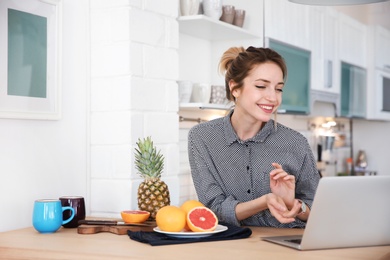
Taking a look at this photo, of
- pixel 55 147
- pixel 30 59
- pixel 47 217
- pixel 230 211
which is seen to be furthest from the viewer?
pixel 55 147

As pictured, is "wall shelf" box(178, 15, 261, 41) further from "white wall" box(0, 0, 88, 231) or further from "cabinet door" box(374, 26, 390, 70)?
"cabinet door" box(374, 26, 390, 70)

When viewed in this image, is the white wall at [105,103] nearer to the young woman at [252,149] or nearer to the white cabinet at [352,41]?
the young woman at [252,149]

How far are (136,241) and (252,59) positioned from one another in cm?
93

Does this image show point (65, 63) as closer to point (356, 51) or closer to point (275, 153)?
point (275, 153)

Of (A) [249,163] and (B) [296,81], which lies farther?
(B) [296,81]

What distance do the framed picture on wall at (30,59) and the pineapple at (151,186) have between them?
400 mm

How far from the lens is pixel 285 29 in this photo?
412 centimetres

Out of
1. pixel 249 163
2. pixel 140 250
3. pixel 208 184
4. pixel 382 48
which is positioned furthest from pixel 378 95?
pixel 140 250

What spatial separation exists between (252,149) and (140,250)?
0.81 meters

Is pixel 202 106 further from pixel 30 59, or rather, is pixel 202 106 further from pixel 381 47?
pixel 381 47

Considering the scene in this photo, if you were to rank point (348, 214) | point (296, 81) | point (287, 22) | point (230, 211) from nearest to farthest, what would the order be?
1. point (348, 214)
2. point (230, 211)
3. point (287, 22)
4. point (296, 81)

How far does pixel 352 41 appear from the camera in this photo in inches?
218

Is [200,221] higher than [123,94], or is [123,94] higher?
[123,94]

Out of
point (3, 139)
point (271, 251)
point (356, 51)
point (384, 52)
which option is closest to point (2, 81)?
point (3, 139)
